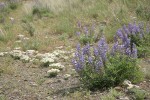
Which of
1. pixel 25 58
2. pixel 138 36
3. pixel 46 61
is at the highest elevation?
pixel 138 36

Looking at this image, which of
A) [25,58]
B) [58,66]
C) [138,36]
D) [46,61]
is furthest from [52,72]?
[138,36]

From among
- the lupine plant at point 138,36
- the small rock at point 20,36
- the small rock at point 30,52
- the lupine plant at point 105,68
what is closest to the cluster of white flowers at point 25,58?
the small rock at point 30,52

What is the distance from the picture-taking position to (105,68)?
16.8 feet

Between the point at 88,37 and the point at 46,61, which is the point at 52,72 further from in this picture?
the point at 88,37

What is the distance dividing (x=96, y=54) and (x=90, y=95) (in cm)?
59

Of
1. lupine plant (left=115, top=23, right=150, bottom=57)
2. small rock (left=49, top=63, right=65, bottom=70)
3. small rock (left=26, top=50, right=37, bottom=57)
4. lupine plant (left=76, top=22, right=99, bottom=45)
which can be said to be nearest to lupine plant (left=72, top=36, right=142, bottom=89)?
small rock (left=49, top=63, right=65, bottom=70)

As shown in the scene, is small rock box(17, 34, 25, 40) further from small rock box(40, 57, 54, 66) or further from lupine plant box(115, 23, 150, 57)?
lupine plant box(115, 23, 150, 57)

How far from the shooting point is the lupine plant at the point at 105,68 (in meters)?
5.04

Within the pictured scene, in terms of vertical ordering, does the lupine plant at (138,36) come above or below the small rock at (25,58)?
Answer: above

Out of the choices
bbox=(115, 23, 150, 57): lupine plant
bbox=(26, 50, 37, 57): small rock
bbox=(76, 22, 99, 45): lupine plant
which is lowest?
bbox=(26, 50, 37, 57): small rock

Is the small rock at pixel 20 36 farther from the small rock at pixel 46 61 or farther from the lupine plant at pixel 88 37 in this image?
the small rock at pixel 46 61

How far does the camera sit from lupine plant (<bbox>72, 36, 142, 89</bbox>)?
504cm

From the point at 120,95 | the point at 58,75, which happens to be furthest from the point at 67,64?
the point at 120,95

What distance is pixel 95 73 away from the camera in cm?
511
